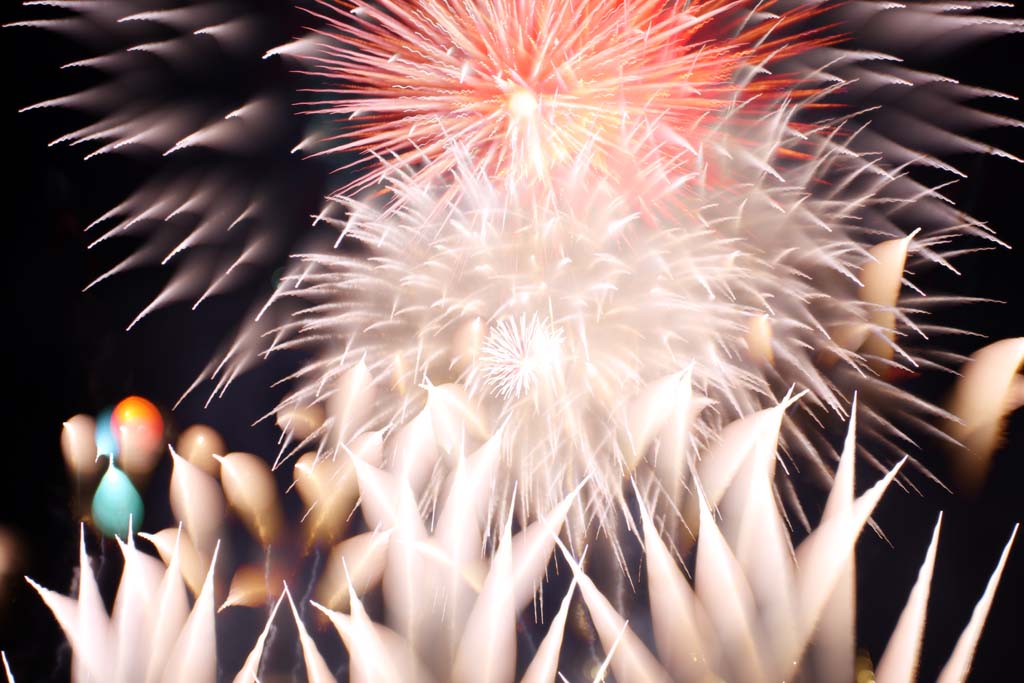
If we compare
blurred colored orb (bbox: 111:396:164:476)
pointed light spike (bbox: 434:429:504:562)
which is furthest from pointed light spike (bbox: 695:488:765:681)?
blurred colored orb (bbox: 111:396:164:476)

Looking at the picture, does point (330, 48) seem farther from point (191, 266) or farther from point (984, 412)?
point (984, 412)

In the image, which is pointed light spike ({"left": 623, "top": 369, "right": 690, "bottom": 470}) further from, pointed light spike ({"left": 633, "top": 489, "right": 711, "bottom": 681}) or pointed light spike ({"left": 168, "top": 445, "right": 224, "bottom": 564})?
pointed light spike ({"left": 168, "top": 445, "right": 224, "bottom": 564})

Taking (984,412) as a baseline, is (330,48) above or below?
above

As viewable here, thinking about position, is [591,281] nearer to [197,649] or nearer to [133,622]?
[197,649]

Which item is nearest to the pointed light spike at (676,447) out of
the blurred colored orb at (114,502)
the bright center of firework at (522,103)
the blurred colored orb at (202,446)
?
the bright center of firework at (522,103)

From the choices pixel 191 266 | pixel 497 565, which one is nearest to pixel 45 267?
pixel 191 266

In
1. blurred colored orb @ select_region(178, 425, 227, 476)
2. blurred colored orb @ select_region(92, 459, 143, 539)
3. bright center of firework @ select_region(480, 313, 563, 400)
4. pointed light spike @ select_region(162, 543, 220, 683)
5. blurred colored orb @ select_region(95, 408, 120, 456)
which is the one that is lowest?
blurred colored orb @ select_region(92, 459, 143, 539)
